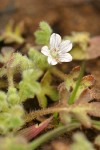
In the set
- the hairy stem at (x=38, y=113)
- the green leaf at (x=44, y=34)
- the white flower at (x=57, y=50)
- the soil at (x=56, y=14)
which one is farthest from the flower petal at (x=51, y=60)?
the soil at (x=56, y=14)

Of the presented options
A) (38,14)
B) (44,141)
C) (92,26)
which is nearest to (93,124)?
(44,141)

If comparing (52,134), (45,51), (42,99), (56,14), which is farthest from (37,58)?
(56,14)

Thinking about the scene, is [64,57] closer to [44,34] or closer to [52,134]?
[44,34]

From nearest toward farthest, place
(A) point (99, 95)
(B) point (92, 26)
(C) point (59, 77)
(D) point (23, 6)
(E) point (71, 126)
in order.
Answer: (E) point (71, 126), (A) point (99, 95), (C) point (59, 77), (B) point (92, 26), (D) point (23, 6)

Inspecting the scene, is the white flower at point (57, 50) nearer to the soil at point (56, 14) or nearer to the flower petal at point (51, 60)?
the flower petal at point (51, 60)

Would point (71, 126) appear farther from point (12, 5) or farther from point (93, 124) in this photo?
point (12, 5)

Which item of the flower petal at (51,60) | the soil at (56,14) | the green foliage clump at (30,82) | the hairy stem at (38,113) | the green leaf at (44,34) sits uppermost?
the soil at (56,14)

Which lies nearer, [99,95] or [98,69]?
[99,95]
